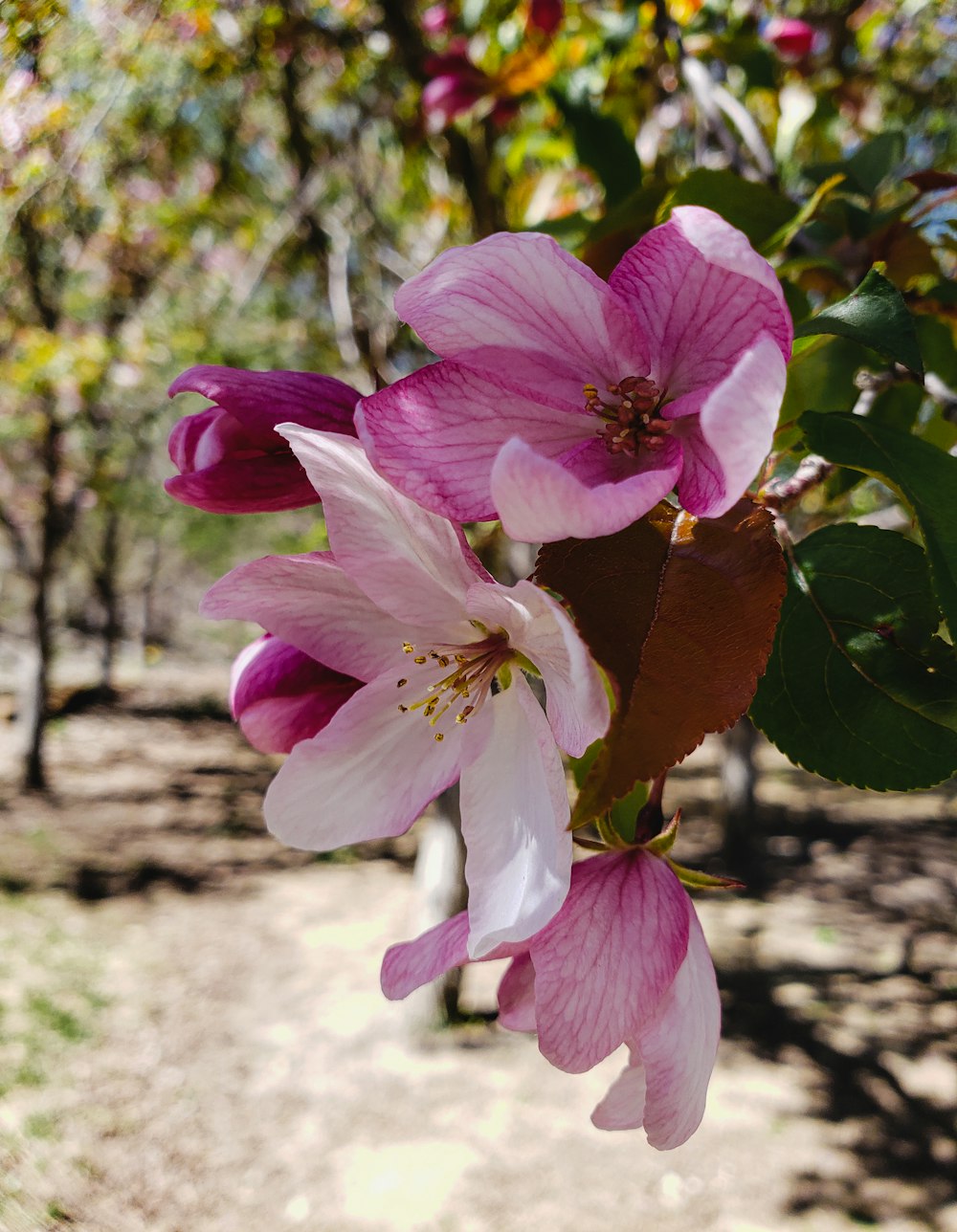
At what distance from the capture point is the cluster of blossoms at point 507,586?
1.12 feet

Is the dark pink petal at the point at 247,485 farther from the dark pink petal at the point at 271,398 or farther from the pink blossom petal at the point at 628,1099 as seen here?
the pink blossom petal at the point at 628,1099

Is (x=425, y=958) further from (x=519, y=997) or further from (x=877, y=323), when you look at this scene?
(x=877, y=323)

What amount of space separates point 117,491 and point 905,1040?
532 cm

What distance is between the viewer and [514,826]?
39 centimetres

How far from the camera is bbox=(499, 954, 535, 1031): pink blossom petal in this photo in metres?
0.50

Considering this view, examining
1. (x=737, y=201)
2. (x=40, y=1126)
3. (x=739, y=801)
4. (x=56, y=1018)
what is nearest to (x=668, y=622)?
(x=737, y=201)

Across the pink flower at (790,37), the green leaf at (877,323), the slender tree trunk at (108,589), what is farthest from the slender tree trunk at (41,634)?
the green leaf at (877,323)

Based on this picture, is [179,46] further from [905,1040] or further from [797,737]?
[905,1040]

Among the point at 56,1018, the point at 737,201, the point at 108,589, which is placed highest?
the point at 737,201

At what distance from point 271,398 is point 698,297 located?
0.66ft

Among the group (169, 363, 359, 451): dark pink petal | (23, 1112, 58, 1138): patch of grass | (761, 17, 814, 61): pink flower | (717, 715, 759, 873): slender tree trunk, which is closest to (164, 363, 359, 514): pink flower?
(169, 363, 359, 451): dark pink petal

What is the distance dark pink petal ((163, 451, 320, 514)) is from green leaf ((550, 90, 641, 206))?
0.52 m

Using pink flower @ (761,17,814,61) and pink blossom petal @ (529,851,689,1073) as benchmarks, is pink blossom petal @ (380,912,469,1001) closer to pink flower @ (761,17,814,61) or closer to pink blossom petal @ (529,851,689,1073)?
pink blossom petal @ (529,851,689,1073)

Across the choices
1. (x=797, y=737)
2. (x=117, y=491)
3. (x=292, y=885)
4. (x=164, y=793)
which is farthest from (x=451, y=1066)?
(x=117, y=491)
